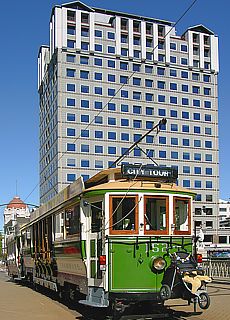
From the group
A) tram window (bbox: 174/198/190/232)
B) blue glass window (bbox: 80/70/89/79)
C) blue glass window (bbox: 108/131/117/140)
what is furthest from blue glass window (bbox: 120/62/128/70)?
tram window (bbox: 174/198/190/232)

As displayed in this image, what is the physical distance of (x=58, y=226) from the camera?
53.2ft

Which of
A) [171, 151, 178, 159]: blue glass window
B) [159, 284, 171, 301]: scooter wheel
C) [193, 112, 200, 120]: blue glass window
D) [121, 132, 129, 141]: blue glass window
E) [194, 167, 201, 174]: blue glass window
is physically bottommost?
[159, 284, 171, 301]: scooter wheel

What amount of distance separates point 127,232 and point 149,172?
1.53 meters

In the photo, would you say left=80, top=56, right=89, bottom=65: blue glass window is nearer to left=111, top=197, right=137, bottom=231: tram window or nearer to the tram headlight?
left=111, top=197, right=137, bottom=231: tram window

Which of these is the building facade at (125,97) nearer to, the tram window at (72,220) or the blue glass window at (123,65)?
the blue glass window at (123,65)

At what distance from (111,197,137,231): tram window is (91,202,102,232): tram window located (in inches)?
14.0

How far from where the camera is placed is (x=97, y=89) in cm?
9569

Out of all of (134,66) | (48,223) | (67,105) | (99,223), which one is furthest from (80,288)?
(134,66)

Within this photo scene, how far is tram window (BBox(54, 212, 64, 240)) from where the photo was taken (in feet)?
51.3

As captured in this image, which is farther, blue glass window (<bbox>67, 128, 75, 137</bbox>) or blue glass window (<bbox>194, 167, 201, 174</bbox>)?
blue glass window (<bbox>194, 167, 201, 174</bbox>)

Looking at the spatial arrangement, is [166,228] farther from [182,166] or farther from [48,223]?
[182,166]

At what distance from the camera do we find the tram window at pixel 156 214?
12250 millimetres

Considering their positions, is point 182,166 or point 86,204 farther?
point 182,166

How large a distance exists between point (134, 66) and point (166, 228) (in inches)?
3431
